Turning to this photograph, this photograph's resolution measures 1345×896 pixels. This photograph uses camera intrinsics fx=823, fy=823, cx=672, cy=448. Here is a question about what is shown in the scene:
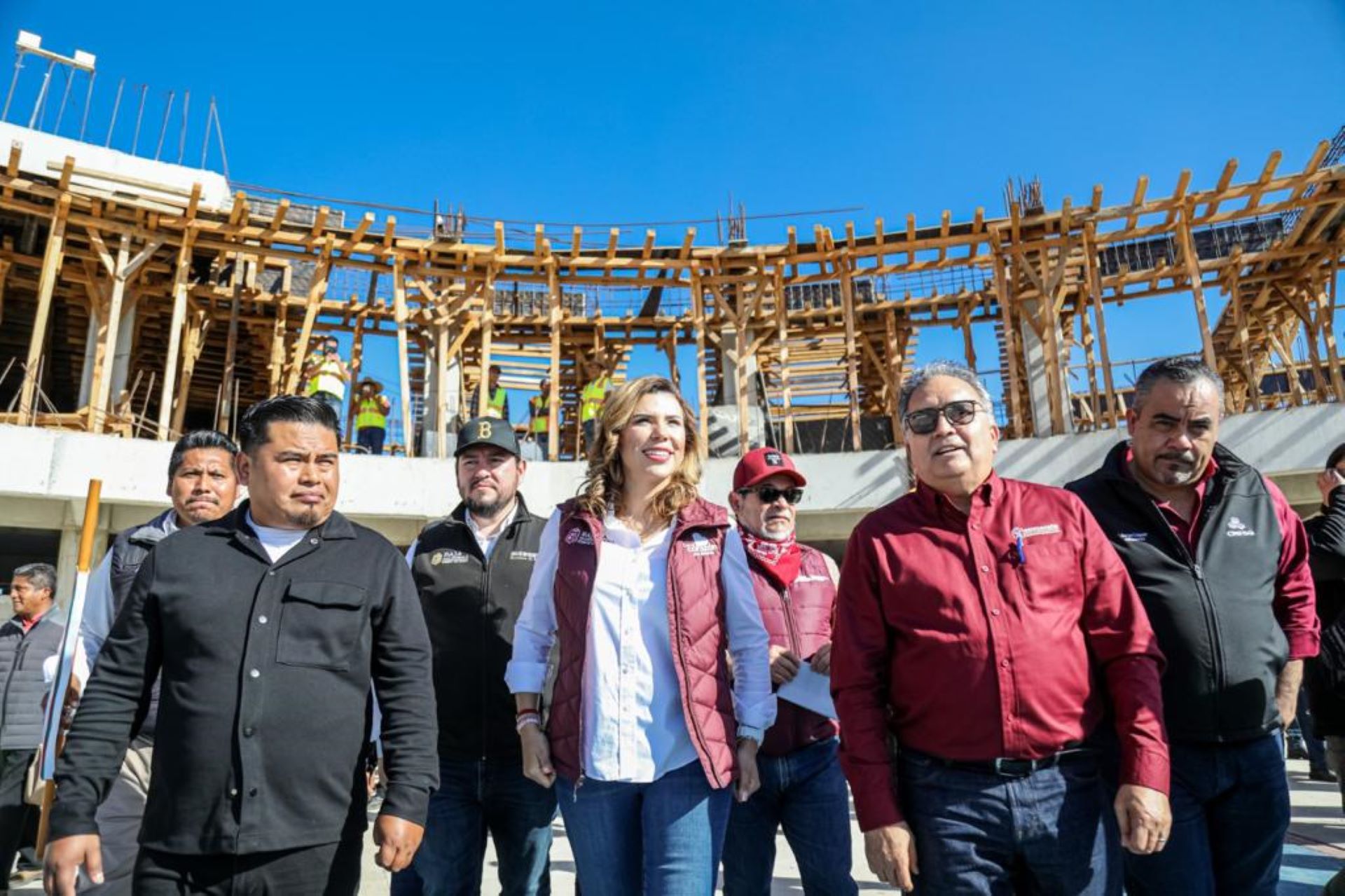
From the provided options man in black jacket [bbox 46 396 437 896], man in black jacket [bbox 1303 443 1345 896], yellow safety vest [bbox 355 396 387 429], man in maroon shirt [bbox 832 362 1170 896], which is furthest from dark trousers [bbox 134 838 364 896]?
yellow safety vest [bbox 355 396 387 429]

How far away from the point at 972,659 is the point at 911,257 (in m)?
14.3

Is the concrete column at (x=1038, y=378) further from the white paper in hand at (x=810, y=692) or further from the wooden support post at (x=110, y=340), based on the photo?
the wooden support post at (x=110, y=340)

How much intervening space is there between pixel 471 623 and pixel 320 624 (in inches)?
39.8

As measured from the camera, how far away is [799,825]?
3.05 meters

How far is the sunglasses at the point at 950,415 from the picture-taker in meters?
2.35

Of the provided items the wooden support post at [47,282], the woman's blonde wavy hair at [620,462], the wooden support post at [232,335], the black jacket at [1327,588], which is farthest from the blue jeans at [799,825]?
the wooden support post at [232,335]

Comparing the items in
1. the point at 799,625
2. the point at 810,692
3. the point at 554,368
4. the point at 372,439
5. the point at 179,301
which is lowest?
the point at 810,692

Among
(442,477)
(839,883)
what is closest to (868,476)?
(442,477)

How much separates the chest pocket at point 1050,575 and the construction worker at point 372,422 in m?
14.8

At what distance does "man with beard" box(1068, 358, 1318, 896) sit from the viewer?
243 centimetres

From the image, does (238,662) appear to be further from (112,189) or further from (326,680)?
(112,189)

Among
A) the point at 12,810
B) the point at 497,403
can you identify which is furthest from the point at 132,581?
the point at 497,403

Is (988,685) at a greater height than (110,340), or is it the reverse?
(110,340)

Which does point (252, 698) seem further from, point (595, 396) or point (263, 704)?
point (595, 396)
